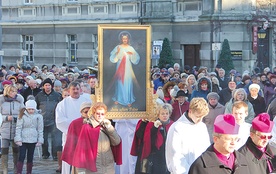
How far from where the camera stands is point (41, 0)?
38594 mm

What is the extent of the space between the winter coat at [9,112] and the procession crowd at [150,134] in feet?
0.06

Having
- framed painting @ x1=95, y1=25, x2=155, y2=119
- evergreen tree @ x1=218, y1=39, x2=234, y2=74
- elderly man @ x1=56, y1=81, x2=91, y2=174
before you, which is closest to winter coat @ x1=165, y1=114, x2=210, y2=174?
framed painting @ x1=95, y1=25, x2=155, y2=119

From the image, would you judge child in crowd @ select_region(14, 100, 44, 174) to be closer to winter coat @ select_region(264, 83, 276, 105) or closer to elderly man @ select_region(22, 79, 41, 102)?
elderly man @ select_region(22, 79, 41, 102)

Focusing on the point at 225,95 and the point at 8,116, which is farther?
the point at 225,95

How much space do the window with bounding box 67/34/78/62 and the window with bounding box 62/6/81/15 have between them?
Result: 116cm

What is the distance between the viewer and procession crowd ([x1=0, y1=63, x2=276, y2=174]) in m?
7.23

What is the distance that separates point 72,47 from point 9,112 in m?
23.5

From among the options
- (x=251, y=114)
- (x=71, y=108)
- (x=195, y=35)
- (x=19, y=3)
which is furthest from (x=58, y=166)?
(x=19, y=3)

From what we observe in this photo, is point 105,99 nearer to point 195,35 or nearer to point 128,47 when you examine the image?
point 128,47

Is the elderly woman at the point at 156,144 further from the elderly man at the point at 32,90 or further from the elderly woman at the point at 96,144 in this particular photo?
the elderly man at the point at 32,90

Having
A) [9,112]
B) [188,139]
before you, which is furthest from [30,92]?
[188,139]

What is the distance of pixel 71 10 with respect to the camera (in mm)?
37625

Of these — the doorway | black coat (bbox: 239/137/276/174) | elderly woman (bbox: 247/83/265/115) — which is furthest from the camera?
the doorway

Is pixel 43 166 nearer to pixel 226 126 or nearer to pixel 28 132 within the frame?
pixel 28 132
